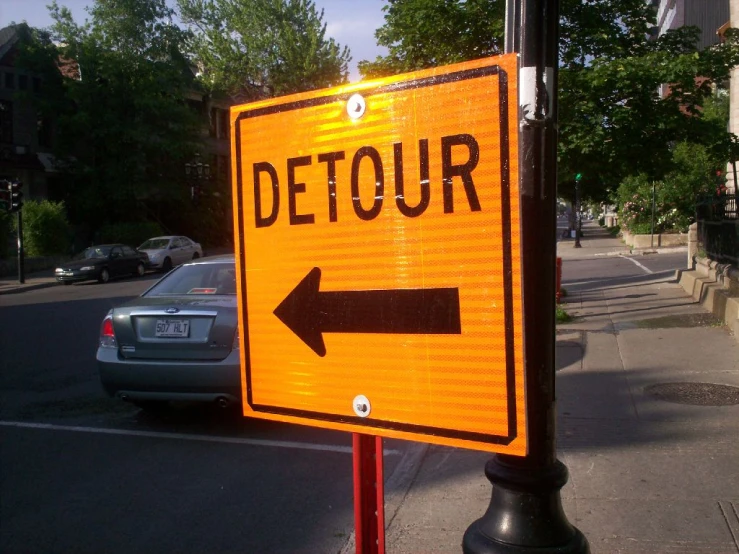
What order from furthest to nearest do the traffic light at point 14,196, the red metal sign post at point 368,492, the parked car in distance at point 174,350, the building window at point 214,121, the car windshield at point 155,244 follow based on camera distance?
the building window at point 214,121
the car windshield at point 155,244
the traffic light at point 14,196
the parked car in distance at point 174,350
the red metal sign post at point 368,492

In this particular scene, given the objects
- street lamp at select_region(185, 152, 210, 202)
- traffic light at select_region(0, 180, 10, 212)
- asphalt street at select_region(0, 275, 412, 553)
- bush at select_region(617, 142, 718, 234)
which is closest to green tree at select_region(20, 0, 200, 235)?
street lamp at select_region(185, 152, 210, 202)

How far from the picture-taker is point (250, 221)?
2.42m

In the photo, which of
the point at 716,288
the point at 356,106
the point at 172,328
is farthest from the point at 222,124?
the point at 356,106

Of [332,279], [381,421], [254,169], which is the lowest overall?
[381,421]

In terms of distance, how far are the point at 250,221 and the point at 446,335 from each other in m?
0.74

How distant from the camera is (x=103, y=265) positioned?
94.3 ft

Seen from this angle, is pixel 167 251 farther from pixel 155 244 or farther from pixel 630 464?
pixel 630 464

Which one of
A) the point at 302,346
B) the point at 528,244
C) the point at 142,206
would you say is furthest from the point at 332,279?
the point at 142,206

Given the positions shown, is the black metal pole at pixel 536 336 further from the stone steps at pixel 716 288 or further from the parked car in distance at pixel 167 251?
the parked car in distance at pixel 167 251

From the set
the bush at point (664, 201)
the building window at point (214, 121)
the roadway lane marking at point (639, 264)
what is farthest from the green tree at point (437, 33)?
the building window at point (214, 121)

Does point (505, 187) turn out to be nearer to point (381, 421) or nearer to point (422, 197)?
point (422, 197)

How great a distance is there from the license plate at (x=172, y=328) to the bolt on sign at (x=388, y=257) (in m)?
4.83

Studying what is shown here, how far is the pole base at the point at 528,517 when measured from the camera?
89.8 inches

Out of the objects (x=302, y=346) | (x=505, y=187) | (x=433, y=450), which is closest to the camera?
(x=505, y=187)
